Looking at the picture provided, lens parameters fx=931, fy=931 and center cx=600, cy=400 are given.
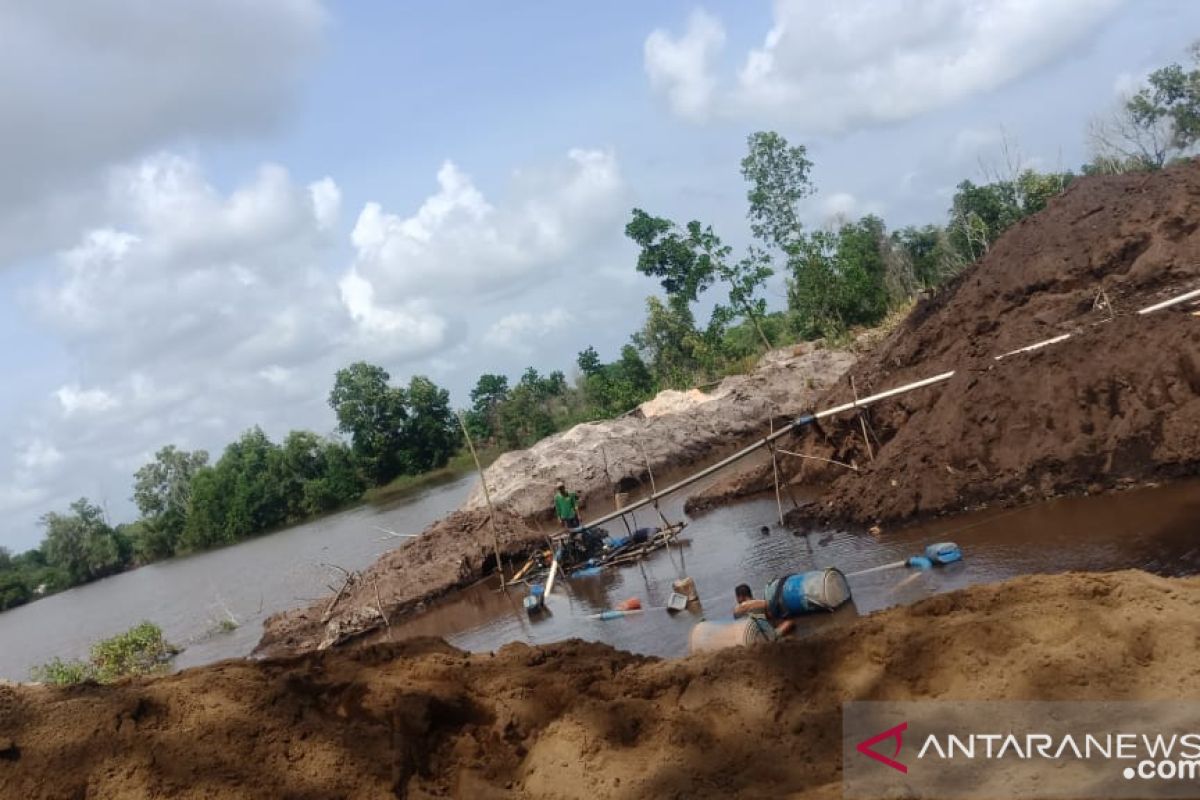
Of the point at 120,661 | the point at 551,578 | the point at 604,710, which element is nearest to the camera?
the point at 604,710

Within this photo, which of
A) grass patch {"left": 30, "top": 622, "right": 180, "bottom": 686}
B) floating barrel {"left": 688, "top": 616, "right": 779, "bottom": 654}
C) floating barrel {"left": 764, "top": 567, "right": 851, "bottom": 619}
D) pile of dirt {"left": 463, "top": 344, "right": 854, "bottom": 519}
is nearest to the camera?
floating barrel {"left": 688, "top": 616, "right": 779, "bottom": 654}

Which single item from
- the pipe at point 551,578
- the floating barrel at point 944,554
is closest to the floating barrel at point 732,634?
the floating barrel at point 944,554

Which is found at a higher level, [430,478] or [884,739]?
[430,478]

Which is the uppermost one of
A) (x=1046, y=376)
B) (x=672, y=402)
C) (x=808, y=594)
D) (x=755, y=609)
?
(x=672, y=402)

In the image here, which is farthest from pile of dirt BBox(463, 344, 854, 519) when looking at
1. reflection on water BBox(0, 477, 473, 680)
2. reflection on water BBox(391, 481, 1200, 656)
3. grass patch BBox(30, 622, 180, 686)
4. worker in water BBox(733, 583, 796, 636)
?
worker in water BBox(733, 583, 796, 636)

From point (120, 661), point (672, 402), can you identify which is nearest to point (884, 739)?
point (120, 661)

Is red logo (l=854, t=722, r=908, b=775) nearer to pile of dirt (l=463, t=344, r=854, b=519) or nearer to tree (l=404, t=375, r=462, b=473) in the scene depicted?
pile of dirt (l=463, t=344, r=854, b=519)

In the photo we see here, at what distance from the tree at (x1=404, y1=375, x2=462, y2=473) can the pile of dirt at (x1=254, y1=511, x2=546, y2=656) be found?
46884 millimetres

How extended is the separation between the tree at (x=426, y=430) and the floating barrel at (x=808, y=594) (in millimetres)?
59610

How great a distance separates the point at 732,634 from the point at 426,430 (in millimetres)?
62503

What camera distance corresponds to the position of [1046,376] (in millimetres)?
14305

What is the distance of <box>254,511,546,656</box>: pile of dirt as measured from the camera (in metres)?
19.5

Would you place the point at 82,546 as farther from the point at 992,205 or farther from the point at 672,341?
the point at 992,205

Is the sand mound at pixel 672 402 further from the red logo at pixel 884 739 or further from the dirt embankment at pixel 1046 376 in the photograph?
the red logo at pixel 884 739
